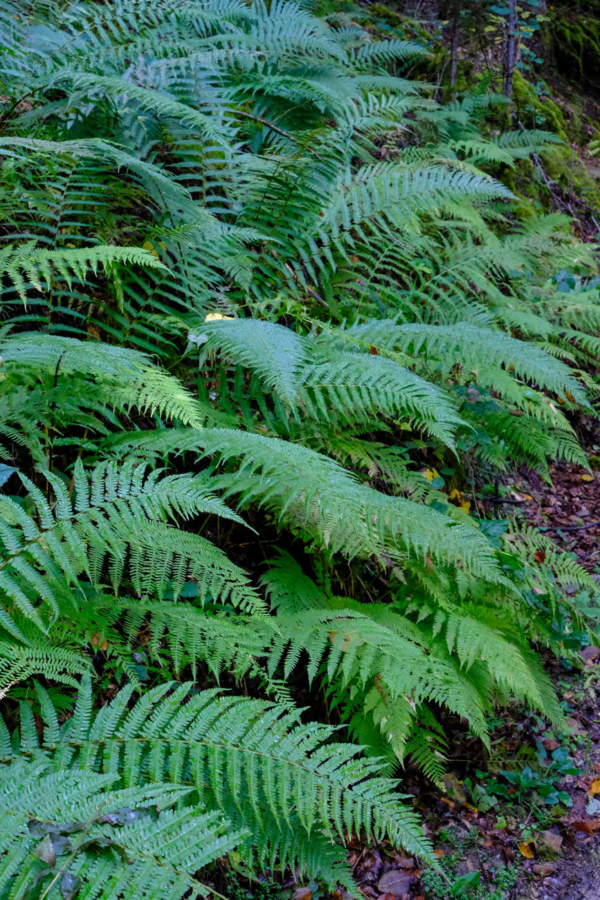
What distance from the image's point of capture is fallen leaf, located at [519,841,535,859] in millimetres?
2236

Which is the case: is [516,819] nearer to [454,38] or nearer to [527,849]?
[527,849]

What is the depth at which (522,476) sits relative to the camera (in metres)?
4.19

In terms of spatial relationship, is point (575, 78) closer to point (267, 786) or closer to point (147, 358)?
point (147, 358)

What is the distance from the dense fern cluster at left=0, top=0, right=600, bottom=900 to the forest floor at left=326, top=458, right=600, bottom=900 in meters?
0.21

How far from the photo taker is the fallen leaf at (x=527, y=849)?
7.34 feet

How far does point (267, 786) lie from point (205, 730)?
19cm

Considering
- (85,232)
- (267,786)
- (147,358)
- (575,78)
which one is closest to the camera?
(267,786)

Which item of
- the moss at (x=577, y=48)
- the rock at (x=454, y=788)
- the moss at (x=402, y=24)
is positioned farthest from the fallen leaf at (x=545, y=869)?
the moss at (x=577, y=48)

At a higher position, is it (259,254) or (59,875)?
(259,254)

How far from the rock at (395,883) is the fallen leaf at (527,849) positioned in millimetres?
460

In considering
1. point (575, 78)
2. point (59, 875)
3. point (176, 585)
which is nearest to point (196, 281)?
point (176, 585)

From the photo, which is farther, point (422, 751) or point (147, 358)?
point (147, 358)

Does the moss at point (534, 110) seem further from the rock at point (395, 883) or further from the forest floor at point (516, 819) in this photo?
the rock at point (395, 883)

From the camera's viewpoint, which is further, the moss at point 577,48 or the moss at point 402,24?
the moss at point 577,48
